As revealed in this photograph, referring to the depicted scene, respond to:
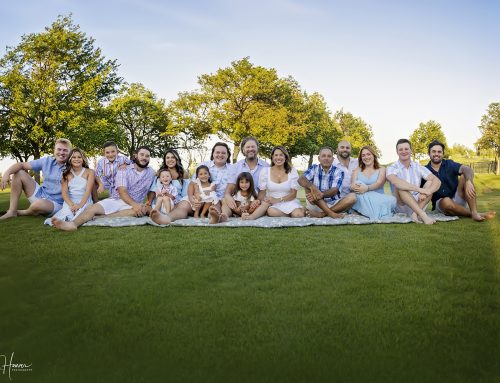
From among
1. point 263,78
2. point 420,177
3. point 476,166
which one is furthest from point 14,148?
A: point 476,166

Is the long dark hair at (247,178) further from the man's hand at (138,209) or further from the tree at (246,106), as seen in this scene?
the tree at (246,106)

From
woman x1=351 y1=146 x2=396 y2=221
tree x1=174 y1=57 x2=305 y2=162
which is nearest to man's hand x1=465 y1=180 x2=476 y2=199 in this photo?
woman x1=351 y1=146 x2=396 y2=221

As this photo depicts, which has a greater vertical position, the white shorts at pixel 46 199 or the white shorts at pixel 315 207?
the white shorts at pixel 46 199

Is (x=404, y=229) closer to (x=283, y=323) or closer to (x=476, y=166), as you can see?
(x=283, y=323)

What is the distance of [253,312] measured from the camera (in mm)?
3293

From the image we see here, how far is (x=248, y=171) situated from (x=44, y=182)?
458cm

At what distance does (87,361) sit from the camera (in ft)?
8.45

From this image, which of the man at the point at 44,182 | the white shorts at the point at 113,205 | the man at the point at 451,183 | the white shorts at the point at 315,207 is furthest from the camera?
the man at the point at 44,182

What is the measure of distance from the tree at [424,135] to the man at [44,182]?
200 feet

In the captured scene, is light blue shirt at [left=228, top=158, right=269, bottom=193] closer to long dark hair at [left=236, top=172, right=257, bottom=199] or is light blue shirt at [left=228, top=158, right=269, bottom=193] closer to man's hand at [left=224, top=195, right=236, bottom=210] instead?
long dark hair at [left=236, top=172, right=257, bottom=199]

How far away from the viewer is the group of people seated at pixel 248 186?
8.77 metres

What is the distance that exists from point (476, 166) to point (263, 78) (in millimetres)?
38485

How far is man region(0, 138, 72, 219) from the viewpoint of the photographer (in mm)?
9516

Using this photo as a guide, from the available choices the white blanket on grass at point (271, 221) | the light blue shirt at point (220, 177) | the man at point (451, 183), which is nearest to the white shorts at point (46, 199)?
the white blanket on grass at point (271, 221)
